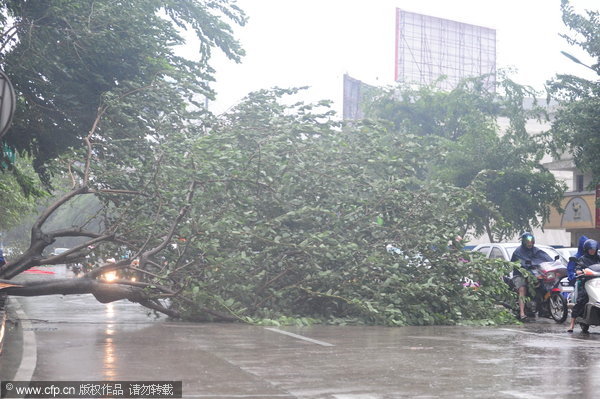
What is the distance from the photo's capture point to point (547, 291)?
54.6ft

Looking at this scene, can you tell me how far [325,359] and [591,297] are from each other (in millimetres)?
5646

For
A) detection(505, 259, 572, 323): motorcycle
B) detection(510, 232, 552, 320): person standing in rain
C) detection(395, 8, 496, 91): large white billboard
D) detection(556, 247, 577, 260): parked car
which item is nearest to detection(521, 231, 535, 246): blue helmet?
detection(510, 232, 552, 320): person standing in rain

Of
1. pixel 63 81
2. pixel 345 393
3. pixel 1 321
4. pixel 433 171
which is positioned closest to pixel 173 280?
pixel 63 81

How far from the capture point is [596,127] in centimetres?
2447

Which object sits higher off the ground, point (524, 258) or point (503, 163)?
point (503, 163)

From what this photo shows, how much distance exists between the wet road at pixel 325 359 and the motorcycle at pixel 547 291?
7.80 ft

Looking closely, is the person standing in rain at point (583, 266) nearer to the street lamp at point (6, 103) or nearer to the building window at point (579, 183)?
the street lamp at point (6, 103)

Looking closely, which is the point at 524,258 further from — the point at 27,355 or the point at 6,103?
the point at 6,103

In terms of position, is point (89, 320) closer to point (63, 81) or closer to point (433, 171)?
point (63, 81)

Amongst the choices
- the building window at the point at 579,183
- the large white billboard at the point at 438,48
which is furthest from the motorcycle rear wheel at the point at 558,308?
the large white billboard at the point at 438,48

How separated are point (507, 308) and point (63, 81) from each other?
392 inches

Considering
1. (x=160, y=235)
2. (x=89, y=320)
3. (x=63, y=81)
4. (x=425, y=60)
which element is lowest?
(x=89, y=320)

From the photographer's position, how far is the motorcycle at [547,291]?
16.3 meters

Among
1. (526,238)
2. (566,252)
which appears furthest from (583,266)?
(566,252)
